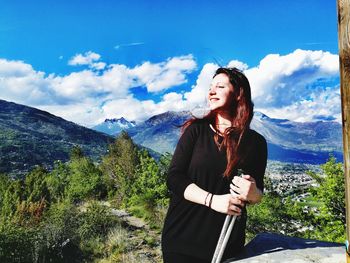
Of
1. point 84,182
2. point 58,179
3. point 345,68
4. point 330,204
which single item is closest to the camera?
point 345,68

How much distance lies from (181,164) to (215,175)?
0.18 m

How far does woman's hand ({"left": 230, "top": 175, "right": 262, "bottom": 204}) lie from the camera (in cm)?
175

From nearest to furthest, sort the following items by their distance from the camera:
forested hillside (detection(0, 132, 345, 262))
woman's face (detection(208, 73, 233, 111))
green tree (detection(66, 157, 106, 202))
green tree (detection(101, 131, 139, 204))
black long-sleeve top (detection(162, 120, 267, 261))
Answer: black long-sleeve top (detection(162, 120, 267, 261)) < woman's face (detection(208, 73, 233, 111)) < forested hillside (detection(0, 132, 345, 262)) < green tree (detection(66, 157, 106, 202)) < green tree (detection(101, 131, 139, 204))

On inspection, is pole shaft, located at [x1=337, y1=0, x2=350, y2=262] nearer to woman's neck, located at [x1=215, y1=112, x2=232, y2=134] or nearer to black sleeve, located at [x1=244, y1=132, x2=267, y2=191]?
black sleeve, located at [x1=244, y1=132, x2=267, y2=191]

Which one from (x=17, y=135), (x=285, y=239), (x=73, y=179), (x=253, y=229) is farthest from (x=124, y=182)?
(x=17, y=135)

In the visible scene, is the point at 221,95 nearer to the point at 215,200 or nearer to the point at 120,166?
the point at 215,200

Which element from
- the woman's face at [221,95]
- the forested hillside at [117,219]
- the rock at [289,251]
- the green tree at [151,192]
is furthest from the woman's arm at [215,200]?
the green tree at [151,192]

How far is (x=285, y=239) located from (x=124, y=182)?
74.8 feet

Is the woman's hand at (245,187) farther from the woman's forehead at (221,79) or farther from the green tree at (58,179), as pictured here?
the green tree at (58,179)

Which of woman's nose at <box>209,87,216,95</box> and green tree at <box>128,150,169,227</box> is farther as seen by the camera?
green tree at <box>128,150,169,227</box>

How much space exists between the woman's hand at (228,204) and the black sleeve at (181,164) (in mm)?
177

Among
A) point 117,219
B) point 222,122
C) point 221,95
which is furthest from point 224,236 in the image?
point 117,219

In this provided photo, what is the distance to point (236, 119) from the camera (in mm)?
2002

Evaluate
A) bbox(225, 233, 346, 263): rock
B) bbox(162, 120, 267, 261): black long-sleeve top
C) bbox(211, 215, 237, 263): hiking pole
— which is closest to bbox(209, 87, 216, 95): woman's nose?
bbox(162, 120, 267, 261): black long-sleeve top
